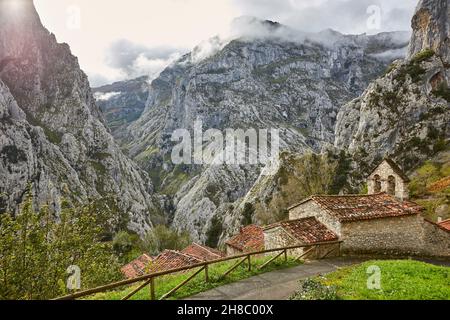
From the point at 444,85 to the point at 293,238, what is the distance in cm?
9159

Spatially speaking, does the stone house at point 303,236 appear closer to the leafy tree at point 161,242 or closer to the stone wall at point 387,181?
the stone wall at point 387,181

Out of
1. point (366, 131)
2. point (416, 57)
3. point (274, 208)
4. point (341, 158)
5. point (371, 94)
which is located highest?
point (416, 57)

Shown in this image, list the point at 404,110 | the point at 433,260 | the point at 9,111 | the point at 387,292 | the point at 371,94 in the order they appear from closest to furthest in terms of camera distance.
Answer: the point at 387,292, the point at 433,260, the point at 404,110, the point at 371,94, the point at 9,111

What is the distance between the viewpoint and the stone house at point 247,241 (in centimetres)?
4601

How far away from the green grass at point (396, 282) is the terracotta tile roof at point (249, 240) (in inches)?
1004

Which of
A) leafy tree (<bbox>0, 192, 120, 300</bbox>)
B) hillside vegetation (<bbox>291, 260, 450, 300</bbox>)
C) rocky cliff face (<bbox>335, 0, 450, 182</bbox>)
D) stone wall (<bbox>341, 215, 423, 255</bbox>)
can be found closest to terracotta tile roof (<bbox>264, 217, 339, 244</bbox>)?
stone wall (<bbox>341, 215, 423, 255</bbox>)

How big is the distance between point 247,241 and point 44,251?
3179cm

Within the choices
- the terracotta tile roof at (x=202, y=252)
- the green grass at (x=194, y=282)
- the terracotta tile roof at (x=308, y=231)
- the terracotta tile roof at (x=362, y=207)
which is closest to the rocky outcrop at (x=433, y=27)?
the terracotta tile roof at (x=202, y=252)

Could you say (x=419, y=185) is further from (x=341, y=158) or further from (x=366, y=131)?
(x=366, y=131)

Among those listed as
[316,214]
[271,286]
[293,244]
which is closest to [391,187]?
[316,214]
